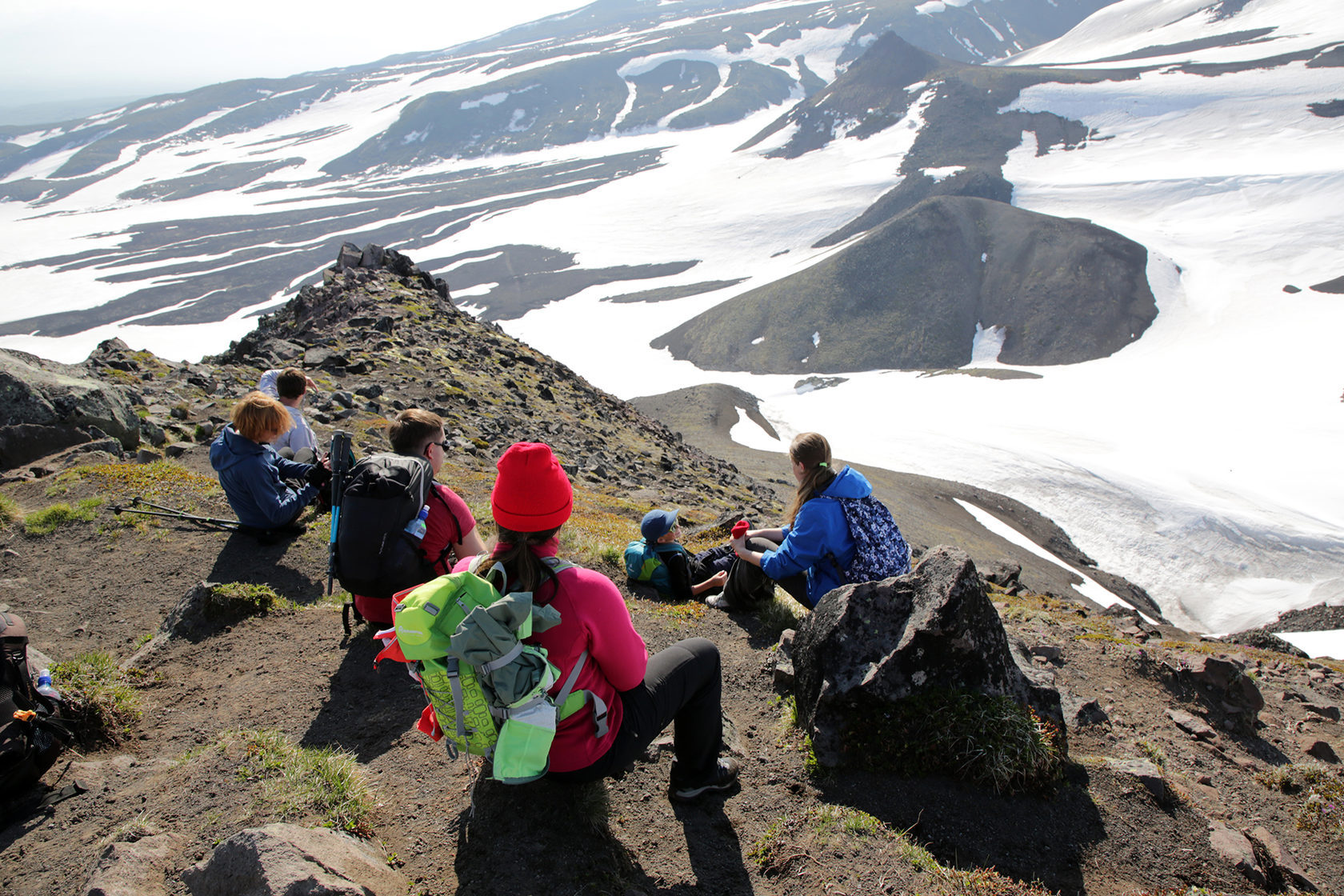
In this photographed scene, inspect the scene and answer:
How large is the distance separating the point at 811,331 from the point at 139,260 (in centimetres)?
19045

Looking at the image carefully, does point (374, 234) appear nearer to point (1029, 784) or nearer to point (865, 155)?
point (865, 155)

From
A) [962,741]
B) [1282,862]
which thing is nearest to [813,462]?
[962,741]

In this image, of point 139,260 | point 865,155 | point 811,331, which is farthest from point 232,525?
point 139,260

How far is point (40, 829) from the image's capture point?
15.0ft

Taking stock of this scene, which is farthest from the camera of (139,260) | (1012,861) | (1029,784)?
(139,260)

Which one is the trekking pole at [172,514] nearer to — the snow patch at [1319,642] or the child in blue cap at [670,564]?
the child in blue cap at [670,564]

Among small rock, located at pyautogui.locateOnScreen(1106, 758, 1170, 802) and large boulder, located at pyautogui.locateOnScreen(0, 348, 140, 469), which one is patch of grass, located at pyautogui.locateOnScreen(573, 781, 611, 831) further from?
large boulder, located at pyautogui.locateOnScreen(0, 348, 140, 469)

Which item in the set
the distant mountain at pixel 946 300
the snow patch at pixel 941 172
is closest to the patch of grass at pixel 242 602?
the distant mountain at pixel 946 300

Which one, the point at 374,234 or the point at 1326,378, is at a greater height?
the point at 374,234

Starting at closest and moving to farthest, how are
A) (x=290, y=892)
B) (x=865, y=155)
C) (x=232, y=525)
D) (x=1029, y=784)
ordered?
(x=290, y=892)
(x=1029, y=784)
(x=232, y=525)
(x=865, y=155)

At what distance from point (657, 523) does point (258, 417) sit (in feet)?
17.0

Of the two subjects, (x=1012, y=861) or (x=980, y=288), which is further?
(x=980, y=288)

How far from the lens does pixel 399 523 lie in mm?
6191

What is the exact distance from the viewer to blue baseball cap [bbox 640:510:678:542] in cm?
926
